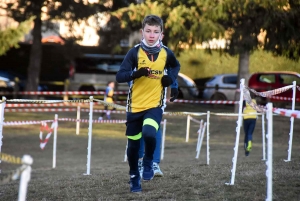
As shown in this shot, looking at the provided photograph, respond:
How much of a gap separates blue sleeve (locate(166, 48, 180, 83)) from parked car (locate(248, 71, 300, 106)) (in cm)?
1918

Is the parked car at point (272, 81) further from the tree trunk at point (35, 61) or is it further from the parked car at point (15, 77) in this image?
the parked car at point (15, 77)

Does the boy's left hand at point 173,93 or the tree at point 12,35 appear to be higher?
the tree at point 12,35

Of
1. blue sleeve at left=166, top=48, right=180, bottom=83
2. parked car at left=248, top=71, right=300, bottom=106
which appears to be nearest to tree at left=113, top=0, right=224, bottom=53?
parked car at left=248, top=71, right=300, bottom=106

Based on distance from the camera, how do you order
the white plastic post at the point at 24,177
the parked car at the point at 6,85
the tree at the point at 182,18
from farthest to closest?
the parked car at the point at 6,85 → the tree at the point at 182,18 → the white plastic post at the point at 24,177

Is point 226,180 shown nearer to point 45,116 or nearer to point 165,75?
point 165,75

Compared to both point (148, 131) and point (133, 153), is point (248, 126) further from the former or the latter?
point (148, 131)

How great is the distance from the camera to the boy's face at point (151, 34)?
24.2 ft

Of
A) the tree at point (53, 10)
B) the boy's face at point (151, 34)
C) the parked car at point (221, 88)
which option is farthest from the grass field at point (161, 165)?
the tree at point (53, 10)

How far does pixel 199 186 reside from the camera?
26.3ft

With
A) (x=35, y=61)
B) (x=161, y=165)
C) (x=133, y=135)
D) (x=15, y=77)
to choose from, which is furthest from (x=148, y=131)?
(x=15, y=77)

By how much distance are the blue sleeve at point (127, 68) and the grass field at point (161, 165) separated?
118 cm

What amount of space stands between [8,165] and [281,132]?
9956 millimetres

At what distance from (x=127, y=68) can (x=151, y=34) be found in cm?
41

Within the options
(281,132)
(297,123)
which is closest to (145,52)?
(281,132)
